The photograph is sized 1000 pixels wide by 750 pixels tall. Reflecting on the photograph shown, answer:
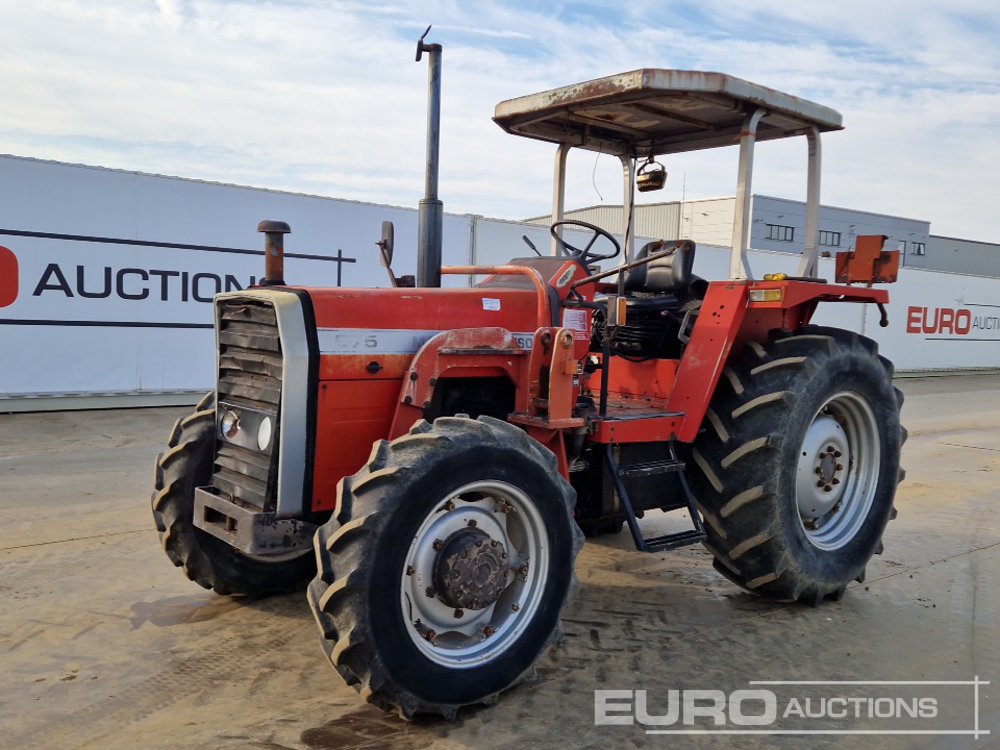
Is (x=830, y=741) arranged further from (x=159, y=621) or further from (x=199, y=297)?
(x=199, y=297)

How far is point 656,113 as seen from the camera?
4.75m

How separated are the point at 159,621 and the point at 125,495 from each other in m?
2.66

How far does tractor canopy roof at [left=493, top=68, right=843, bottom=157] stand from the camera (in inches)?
161

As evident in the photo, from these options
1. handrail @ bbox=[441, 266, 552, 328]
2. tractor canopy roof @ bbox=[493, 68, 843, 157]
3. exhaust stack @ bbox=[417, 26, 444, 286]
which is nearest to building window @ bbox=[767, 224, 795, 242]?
tractor canopy roof @ bbox=[493, 68, 843, 157]

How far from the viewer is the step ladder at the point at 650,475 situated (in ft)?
12.9

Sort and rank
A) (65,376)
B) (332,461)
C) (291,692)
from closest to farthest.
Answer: (291,692), (332,461), (65,376)

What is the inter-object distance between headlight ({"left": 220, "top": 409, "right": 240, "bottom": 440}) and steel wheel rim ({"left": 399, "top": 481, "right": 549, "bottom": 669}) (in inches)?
44.6

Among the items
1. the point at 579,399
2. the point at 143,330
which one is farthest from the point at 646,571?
the point at 143,330

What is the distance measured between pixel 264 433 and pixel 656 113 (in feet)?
9.17

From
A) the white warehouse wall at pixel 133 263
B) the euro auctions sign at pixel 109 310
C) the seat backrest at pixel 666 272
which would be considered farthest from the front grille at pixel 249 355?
the white warehouse wall at pixel 133 263

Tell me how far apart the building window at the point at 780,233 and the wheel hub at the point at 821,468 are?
19.4 meters

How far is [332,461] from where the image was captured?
355 cm

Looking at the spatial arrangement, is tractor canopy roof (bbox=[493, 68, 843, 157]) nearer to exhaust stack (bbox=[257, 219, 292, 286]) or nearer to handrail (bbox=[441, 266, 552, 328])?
handrail (bbox=[441, 266, 552, 328])

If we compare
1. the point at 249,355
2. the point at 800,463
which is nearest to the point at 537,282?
the point at 249,355
